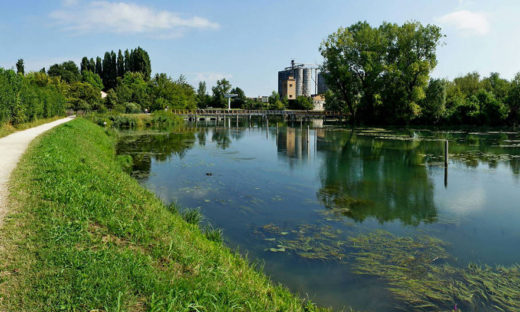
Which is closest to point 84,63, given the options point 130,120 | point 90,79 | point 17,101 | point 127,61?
point 127,61

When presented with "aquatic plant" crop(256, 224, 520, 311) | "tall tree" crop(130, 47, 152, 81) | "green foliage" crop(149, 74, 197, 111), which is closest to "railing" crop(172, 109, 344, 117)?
"green foliage" crop(149, 74, 197, 111)

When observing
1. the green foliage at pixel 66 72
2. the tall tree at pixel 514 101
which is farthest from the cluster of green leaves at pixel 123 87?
the tall tree at pixel 514 101

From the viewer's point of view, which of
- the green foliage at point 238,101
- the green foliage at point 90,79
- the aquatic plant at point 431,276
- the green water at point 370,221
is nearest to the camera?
the aquatic plant at point 431,276

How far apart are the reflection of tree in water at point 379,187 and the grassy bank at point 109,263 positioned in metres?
4.96

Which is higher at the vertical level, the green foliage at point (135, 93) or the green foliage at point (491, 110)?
the green foliage at point (135, 93)

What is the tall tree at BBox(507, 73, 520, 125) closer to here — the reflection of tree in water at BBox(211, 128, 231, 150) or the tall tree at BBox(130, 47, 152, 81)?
the reflection of tree in water at BBox(211, 128, 231, 150)

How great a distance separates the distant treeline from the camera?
4003cm

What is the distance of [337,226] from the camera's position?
26.8 ft

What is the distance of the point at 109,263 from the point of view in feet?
13.1

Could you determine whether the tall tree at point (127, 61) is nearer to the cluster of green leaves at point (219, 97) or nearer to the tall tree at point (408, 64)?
the cluster of green leaves at point (219, 97)

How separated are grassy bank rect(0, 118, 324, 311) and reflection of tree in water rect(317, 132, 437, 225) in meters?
4.96

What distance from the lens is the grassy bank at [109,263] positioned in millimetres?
3369

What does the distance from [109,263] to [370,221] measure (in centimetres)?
643

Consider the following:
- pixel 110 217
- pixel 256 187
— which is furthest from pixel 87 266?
pixel 256 187
